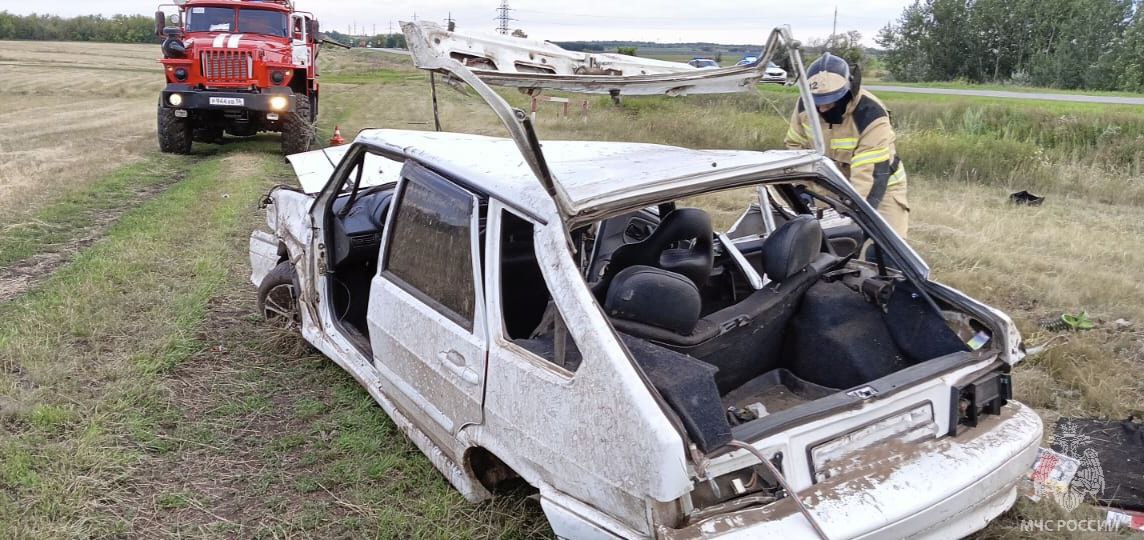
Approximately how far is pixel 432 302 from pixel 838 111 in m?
3.20

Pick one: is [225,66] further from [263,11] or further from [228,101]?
[263,11]

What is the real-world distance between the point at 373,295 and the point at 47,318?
2.63 m

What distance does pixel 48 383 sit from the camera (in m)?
4.01

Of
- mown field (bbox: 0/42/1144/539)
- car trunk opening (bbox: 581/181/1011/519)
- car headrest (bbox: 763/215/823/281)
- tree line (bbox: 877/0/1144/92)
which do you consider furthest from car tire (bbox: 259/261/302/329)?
tree line (bbox: 877/0/1144/92)

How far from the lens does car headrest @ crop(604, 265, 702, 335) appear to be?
2619 mm

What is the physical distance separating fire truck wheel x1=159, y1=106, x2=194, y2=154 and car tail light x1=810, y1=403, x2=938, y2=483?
40.0ft

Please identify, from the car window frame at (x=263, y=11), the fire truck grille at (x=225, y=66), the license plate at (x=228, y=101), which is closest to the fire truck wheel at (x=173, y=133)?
the license plate at (x=228, y=101)

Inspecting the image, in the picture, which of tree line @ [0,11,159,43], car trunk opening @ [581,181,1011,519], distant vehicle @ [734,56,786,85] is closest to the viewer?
car trunk opening @ [581,181,1011,519]

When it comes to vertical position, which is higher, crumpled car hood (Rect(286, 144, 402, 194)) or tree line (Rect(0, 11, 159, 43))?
tree line (Rect(0, 11, 159, 43))

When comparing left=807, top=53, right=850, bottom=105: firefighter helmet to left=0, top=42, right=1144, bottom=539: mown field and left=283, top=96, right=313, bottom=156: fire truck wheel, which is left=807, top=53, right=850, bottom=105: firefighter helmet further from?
left=283, top=96, right=313, bottom=156: fire truck wheel

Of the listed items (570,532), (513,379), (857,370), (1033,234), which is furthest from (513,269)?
(1033,234)

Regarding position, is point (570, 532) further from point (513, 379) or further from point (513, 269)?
point (513, 269)

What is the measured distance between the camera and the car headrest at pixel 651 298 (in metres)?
2.62

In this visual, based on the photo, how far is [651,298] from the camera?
2.62m
